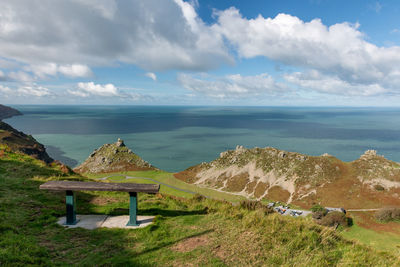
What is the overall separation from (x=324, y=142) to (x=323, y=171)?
89.7m

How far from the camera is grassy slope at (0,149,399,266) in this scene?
21.0ft

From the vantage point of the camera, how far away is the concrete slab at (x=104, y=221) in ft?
28.2

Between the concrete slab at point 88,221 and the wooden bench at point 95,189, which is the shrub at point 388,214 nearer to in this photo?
the wooden bench at point 95,189

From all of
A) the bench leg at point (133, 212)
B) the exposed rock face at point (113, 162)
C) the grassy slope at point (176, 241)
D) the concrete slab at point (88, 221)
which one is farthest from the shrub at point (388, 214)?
the exposed rock face at point (113, 162)

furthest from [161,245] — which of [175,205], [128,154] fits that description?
[128,154]

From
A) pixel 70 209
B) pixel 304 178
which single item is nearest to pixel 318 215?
pixel 304 178

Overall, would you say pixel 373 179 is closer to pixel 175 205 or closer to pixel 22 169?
pixel 175 205

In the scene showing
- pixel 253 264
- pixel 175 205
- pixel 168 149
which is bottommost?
pixel 168 149

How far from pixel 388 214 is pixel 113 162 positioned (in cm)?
7627

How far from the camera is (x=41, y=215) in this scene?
29.5 feet

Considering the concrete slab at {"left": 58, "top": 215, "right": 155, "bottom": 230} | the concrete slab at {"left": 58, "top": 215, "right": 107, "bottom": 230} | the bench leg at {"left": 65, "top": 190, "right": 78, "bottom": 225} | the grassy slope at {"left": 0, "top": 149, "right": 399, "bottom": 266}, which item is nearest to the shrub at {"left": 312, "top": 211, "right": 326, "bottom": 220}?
the grassy slope at {"left": 0, "top": 149, "right": 399, "bottom": 266}

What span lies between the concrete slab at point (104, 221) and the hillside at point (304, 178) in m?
48.6

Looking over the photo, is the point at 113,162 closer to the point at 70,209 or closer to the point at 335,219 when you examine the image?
the point at 335,219

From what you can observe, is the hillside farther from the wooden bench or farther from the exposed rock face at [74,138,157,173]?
the wooden bench
